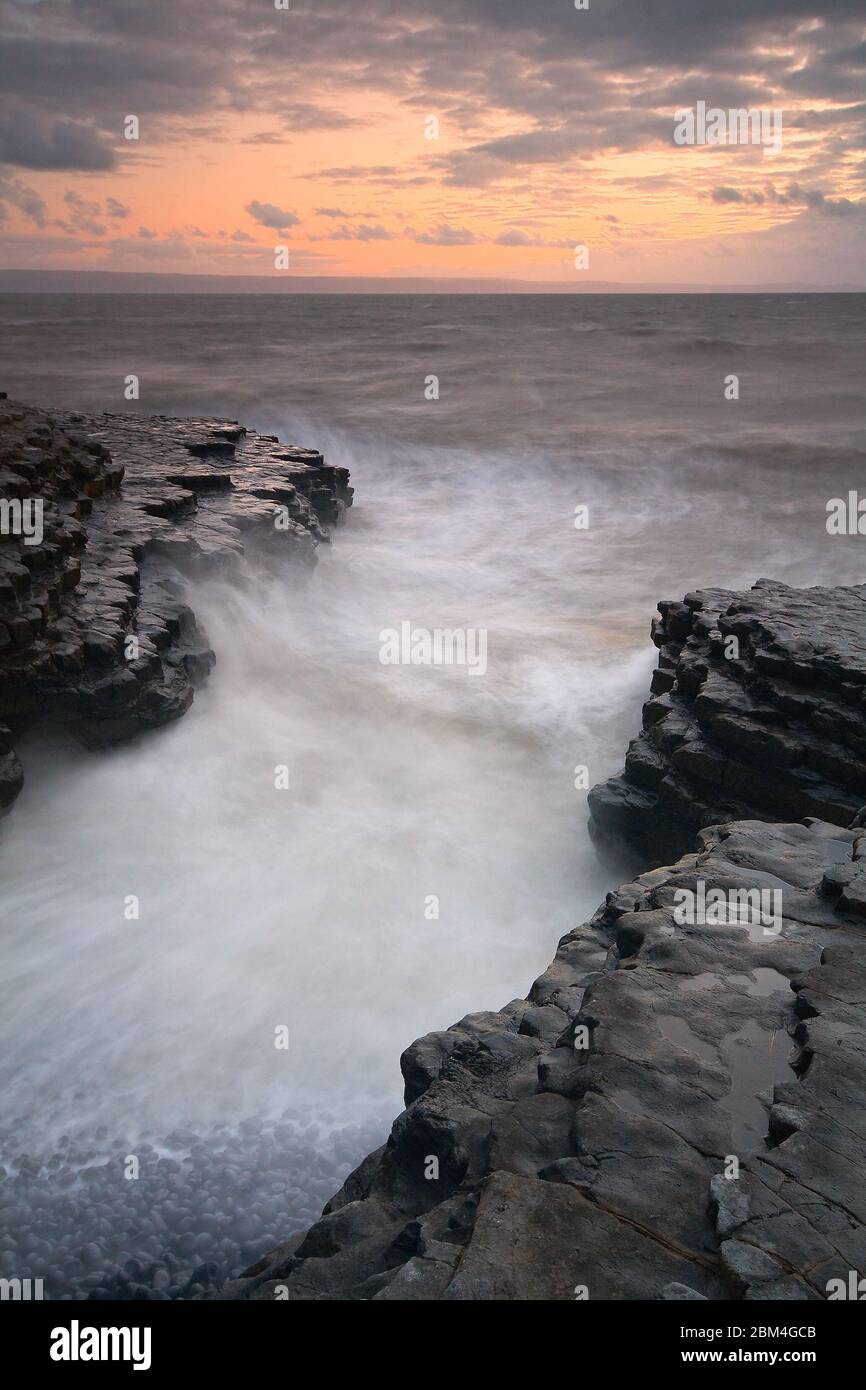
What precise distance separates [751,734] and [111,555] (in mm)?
7796

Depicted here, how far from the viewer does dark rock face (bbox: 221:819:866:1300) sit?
3.37m

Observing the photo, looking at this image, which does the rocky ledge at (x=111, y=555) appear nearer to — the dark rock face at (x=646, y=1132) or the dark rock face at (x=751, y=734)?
the dark rock face at (x=751, y=734)

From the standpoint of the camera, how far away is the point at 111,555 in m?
11.5

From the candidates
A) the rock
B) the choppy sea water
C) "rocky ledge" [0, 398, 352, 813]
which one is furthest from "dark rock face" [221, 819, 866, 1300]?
"rocky ledge" [0, 398, 352, 813]

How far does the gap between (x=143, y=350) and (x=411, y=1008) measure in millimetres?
38183

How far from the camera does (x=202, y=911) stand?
27.4 feet

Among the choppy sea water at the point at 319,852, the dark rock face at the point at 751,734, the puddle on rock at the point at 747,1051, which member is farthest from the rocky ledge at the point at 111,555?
the puddle on rock at the point at 747,1051

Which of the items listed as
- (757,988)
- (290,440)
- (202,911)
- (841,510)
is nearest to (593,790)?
(202,911)

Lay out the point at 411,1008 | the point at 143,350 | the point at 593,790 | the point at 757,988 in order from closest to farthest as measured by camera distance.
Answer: the point at 757,988, the point at 411,1008, the point at 593,790, the point at 143,350

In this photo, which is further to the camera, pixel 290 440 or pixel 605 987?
pixel 290 440

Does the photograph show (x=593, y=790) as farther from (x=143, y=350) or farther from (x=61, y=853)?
(x=143, y=350)

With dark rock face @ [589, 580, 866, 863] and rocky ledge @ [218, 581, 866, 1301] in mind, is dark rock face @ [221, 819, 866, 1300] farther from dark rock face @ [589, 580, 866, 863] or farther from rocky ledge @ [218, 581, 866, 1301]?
dark rock face @ [589, 580, 866, 863]

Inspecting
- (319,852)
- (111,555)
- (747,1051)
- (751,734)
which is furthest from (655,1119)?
(111,555)
